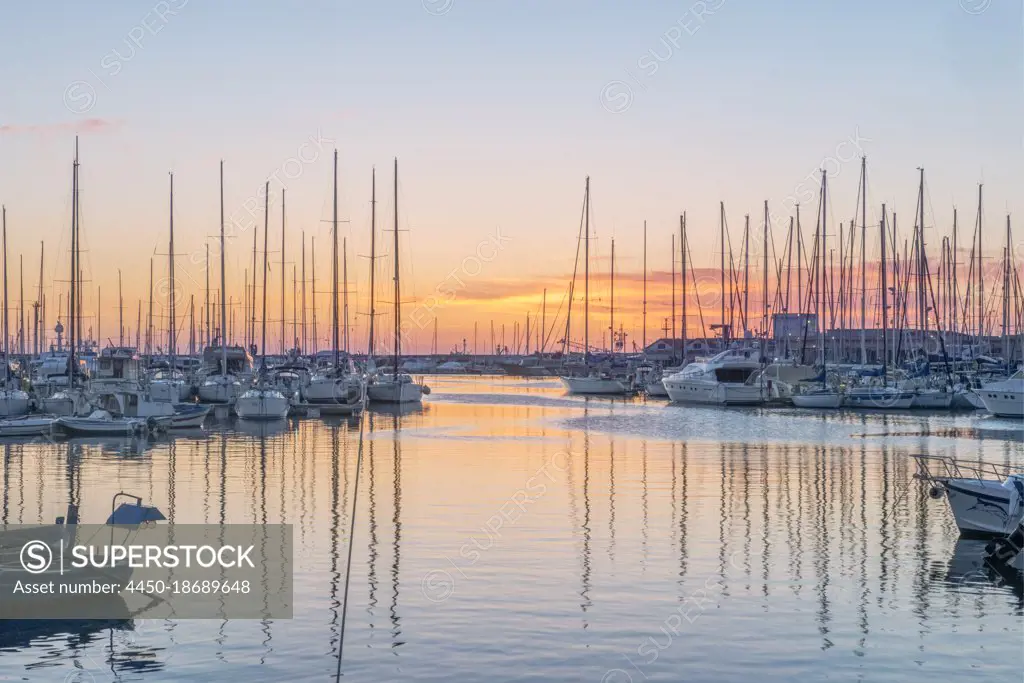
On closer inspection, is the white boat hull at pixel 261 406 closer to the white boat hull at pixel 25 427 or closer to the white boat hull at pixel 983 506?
the white boat hull at pixel 25 427

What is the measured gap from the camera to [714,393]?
9738 centimetres

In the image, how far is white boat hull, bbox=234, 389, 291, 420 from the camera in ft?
234

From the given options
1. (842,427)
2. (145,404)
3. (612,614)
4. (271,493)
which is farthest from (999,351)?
(612,614)

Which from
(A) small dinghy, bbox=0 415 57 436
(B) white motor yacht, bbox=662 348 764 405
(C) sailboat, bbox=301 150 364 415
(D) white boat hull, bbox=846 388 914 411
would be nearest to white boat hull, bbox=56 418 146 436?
(A) small dinghy, bbox=0 415 57 436

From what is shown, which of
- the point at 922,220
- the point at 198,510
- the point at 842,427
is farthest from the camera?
the point at 922,220

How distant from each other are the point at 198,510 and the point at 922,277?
78.5 metres

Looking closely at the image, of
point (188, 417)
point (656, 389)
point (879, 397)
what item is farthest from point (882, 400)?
point (188, 417)

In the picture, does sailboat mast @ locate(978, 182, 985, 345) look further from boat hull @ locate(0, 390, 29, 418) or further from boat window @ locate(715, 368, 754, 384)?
boat hull @ locate(0, 390, 29, 418)

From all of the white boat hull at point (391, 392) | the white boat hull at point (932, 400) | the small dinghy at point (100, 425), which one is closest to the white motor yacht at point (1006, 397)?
the white boat hull at point (932, 400)

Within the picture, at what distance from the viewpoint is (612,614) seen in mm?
20906

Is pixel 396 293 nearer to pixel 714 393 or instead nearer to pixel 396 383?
pixel 396 383

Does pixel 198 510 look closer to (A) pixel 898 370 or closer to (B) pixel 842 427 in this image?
(B) pixel 842 427

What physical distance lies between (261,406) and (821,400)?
41090 millimetres

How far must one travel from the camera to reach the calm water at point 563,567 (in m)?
18.0
